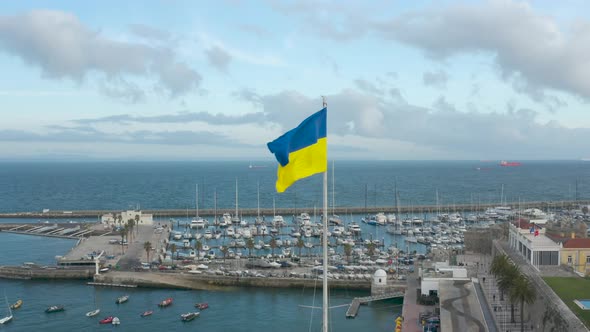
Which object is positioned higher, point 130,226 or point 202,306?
point 130,226

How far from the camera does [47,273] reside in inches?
1833

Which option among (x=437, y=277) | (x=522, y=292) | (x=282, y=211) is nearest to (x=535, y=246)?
(x=437, y=277)

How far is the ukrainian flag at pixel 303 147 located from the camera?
11.7 meters

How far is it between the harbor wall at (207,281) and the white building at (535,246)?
11807 millimetres

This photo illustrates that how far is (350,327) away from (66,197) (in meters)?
111

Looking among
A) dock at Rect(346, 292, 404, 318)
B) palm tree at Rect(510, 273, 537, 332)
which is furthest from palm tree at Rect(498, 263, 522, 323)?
dock at Rect(346, 292, 404, 318)

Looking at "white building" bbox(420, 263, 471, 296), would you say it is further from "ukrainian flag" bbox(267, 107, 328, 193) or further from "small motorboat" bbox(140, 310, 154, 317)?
"ukrainian flag" bbox(267, 107, 328, 193)

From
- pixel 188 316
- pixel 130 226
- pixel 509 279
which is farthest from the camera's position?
pixel 130 226

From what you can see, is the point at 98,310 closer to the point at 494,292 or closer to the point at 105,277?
the point at 105,277

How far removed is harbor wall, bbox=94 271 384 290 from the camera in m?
43.6

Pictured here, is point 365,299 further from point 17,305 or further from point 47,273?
point 47,273

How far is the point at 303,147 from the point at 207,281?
3552 cm

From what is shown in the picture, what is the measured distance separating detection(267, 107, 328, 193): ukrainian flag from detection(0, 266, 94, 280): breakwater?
1558 inches

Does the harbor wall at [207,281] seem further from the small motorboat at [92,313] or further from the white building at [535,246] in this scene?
the white building at [535,246]
